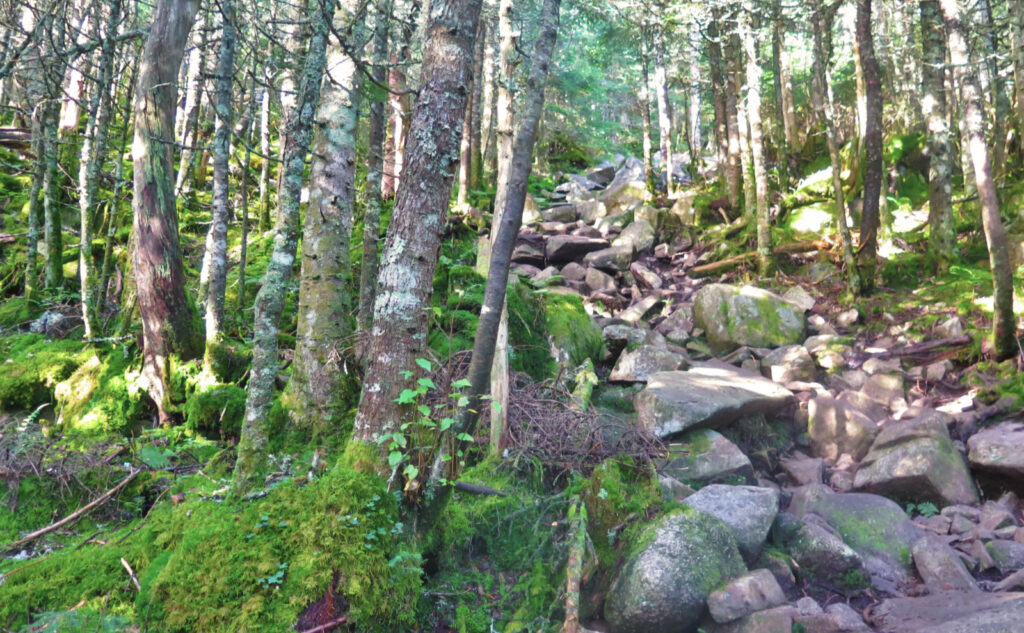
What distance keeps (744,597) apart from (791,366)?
609 centimetres

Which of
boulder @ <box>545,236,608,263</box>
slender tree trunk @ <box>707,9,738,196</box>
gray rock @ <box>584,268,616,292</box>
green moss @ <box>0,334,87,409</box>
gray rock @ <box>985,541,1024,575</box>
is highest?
slender tree trunk @ <box>707,9,738,196</box>

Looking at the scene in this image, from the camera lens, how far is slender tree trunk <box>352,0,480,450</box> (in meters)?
3.59

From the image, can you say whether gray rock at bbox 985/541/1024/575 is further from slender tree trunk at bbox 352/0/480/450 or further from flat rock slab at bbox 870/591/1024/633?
slender tree trunk at bbox 352/0/480/450

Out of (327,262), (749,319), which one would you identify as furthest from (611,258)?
(327,262)

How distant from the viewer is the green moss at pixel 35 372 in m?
6.99

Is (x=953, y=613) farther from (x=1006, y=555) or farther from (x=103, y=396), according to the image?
(x=103, y=396)

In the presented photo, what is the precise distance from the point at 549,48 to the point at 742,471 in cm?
528

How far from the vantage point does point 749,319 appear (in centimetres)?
1091

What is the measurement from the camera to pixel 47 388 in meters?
7.09

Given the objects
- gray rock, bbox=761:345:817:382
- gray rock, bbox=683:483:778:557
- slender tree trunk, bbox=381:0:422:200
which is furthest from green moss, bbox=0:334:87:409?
gray rock, bbox=761:345:817:382

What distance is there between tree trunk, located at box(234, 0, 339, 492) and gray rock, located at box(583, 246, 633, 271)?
9.30 metres

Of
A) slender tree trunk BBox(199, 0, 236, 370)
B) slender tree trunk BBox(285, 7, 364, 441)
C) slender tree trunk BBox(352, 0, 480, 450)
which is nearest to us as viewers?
slender tree trunk BBox(352, 0, 480, 450)

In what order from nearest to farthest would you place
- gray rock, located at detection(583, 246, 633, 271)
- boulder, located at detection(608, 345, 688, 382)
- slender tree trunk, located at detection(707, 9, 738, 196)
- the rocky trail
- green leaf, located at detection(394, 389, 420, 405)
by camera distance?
green leaf, located at detection(394, 389, 420, 405) → the rocky trail → boulder, located at detection(608, 345, 688, 382) → gray rock, located at detection(583, 246, 633, 271) → slender tree trunk, located at detection(707, 9, 738, 196)

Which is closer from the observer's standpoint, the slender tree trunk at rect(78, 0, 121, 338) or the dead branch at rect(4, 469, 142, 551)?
the dead branch at rect(4, 469, 142, 551)
